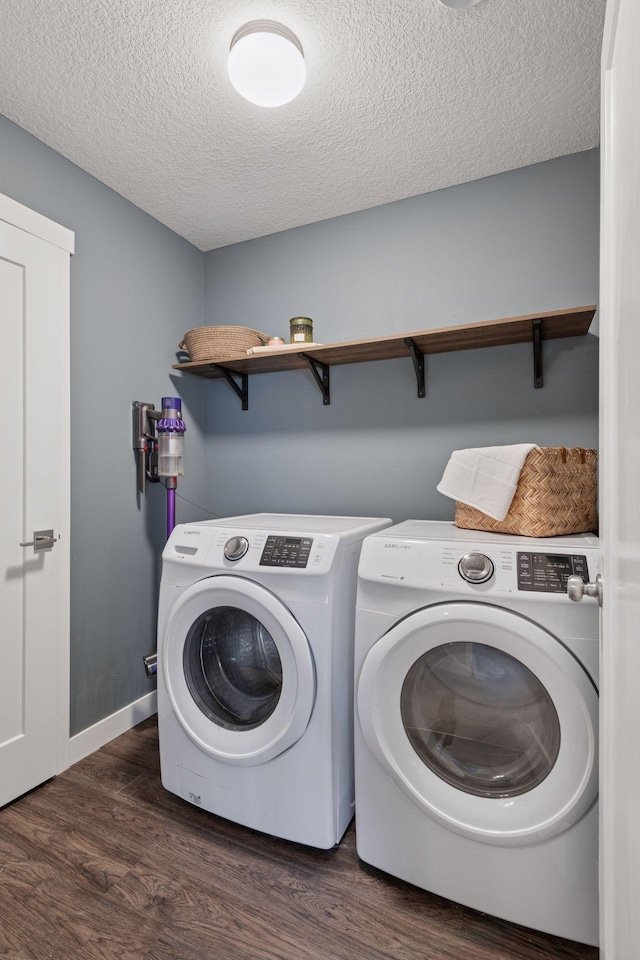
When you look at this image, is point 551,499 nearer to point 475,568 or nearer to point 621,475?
point 475,568

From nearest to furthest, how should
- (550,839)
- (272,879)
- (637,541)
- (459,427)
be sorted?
1. (637,541)
2. (550,839)
3. (272,879)
4. (459,427)

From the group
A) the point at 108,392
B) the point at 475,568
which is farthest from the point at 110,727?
the point at 475,568

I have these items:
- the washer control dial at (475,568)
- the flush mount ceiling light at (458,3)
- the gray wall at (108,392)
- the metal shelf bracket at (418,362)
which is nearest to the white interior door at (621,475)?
the washer control dial at (475,568)

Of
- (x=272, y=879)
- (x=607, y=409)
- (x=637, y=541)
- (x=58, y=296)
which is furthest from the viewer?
(x=58, y=296)

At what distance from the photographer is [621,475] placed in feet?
2.06

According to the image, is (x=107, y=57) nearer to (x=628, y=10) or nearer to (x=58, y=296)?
(x=58, y=296)

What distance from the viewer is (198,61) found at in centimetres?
152

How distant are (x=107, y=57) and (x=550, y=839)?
247cm

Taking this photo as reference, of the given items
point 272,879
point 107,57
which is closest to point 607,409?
point 272,879

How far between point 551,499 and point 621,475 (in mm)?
933

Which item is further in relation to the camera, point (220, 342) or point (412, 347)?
point (220, 342)

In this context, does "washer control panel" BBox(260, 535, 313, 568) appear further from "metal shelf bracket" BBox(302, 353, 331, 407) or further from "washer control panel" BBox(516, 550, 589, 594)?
"metal shelf bracket" BBox(302, 353, 331, 407)

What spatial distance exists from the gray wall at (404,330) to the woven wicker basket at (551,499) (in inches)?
16.9

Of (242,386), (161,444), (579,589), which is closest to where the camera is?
(579,589)
